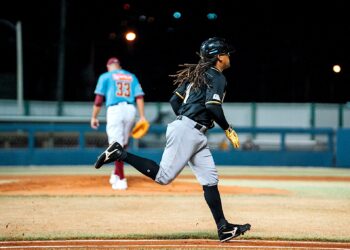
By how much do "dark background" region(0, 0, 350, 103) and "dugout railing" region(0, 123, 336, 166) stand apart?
1296 centimetres

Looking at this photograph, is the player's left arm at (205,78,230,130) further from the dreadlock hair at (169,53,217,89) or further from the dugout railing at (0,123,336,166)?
the dugout railing at (0,123,336,166)

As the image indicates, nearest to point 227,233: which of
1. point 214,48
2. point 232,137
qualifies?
point 232,137

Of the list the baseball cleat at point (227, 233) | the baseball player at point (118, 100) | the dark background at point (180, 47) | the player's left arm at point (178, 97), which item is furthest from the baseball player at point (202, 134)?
the dark background at point (180, 47)

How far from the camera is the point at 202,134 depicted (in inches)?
A: 277

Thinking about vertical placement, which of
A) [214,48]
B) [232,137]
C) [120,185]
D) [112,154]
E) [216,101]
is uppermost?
[214,48]

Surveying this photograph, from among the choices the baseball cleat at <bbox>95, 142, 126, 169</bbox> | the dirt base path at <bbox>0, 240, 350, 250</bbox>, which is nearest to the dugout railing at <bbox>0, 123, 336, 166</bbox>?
the baseball cleat at <bbox>95, 142, 126, 169</bbox>

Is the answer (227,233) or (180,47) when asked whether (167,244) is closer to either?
(227,233)

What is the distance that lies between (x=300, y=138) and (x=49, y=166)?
8.86 m

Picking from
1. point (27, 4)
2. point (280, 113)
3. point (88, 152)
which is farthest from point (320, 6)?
point (88, 152)

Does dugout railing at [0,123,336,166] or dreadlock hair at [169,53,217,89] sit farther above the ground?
dreadlock hair at [169,53,217,89]

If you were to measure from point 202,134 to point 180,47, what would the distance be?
104ft

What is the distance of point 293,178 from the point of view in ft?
53.5

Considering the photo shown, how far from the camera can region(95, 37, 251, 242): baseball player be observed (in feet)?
22.6

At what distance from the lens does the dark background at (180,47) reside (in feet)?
116
